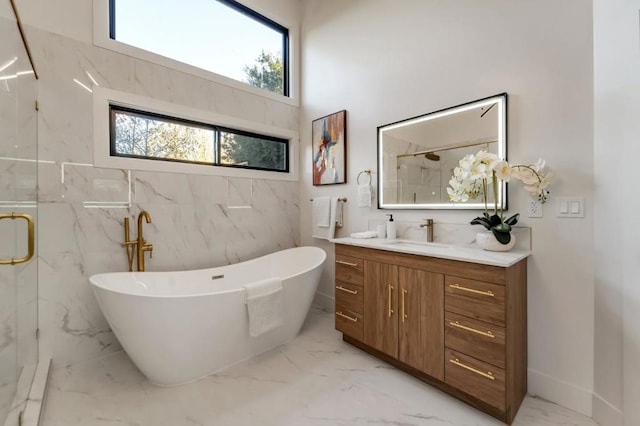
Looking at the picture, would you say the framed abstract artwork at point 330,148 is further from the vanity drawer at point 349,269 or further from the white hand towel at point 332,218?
the vanity drawer at point 349,269

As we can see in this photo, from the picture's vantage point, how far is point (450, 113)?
6.71 feet

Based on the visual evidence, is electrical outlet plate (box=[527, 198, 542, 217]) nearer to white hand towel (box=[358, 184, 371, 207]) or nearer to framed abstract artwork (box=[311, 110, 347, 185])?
white hand towel (box=[358, 184, 371, 207])

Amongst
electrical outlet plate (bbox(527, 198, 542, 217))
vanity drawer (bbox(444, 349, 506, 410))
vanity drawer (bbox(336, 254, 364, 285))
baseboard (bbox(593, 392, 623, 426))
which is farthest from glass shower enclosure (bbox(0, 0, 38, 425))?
baseboard (bbox(593, 392, 623, 426))

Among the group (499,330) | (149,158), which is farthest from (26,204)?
(499,330)

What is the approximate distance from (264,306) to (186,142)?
1761mm

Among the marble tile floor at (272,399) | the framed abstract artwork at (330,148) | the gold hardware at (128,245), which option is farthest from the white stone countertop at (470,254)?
the gold hardware at (128,245)

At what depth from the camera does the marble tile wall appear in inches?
75.1

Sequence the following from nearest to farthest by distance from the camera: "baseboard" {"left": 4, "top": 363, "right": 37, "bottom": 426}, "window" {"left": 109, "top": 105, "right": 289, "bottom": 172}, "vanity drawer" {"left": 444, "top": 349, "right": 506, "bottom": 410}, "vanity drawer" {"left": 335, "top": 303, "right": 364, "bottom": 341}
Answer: "baseboard" {"left": 4, "top": 363, "right": 37, "bottom": 426}, "vanity drawer" {"left": 444, "top": 349, "right": 506, "bottom": 410}, "vanity drawer" {"left": 335, "top": 303, "right": 364, "bottom": 341}, "window" {"left": 109, "top": 105, "right": 289, "bottom": 172}

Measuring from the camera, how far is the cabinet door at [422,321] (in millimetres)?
1632

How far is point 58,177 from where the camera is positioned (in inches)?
76.3

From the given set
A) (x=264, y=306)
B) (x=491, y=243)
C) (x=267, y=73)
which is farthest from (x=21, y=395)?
(x=267, y=73)

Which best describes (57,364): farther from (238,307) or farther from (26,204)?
(238,307)

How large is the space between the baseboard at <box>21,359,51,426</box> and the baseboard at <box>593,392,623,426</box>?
9.58 ft

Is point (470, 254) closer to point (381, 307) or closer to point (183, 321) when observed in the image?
point (381, 307)
